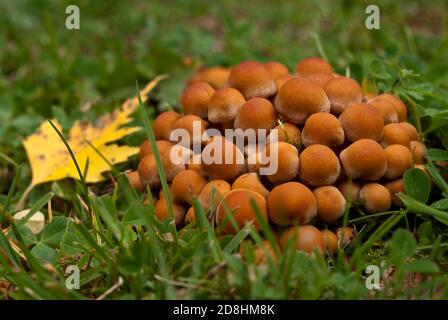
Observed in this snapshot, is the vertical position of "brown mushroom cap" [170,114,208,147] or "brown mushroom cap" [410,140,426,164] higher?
"brown mushroom cap" [170,114,208,147]

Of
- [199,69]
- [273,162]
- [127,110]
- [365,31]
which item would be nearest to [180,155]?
[273,162]

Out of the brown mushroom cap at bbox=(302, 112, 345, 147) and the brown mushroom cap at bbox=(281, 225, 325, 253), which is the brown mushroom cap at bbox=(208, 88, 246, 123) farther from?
the brown mushroom cap at bbox=(281, 225, 325, 253)

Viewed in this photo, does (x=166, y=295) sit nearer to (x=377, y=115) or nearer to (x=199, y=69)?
(x=377, y=115)

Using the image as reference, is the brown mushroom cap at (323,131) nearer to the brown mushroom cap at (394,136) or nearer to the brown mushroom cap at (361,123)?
the brown mushroom cap at (361,123)

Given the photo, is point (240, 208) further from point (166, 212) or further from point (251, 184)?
point (166, 212)

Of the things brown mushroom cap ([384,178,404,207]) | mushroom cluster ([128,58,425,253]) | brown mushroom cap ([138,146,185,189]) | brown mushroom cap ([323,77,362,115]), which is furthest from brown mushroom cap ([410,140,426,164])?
brown mushroom cap ([138,146,185,189])

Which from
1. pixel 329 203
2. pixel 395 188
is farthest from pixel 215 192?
pixel 395 188
